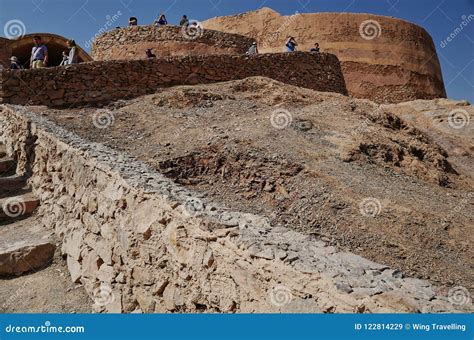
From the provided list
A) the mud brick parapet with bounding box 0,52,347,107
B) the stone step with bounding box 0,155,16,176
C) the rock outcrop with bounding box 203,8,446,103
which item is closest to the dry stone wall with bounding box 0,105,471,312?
the stone step with bounding box 0,155,16,176

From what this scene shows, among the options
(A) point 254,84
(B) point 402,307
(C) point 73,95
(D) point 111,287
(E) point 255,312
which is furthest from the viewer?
(A) point 254,84

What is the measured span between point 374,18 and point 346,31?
2.06 metres

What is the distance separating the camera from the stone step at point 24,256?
599cm

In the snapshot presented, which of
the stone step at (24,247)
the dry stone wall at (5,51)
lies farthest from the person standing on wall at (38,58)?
the stone step at (24,247)

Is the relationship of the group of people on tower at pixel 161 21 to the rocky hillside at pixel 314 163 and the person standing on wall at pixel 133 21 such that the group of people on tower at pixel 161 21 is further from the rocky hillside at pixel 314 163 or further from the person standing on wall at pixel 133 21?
the rocky hillside at pixel 314 163

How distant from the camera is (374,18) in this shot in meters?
24.4

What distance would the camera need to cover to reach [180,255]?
419 centimetres

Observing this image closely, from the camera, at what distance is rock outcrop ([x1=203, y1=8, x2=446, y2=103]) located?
23547mm

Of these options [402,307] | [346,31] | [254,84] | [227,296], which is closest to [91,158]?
[227,296]

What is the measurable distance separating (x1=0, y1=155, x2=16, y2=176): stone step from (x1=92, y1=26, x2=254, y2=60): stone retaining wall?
29.7ft

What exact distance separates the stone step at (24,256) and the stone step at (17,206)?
1.06m

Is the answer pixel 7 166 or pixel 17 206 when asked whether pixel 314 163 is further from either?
pixel 7 166

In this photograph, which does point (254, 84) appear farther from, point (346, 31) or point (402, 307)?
point (346, 31)

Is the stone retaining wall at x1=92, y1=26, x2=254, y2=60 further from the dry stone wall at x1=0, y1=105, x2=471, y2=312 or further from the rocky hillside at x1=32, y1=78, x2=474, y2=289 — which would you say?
the dry stone wall at x1=0, y1=105, x2=471, y2=312
